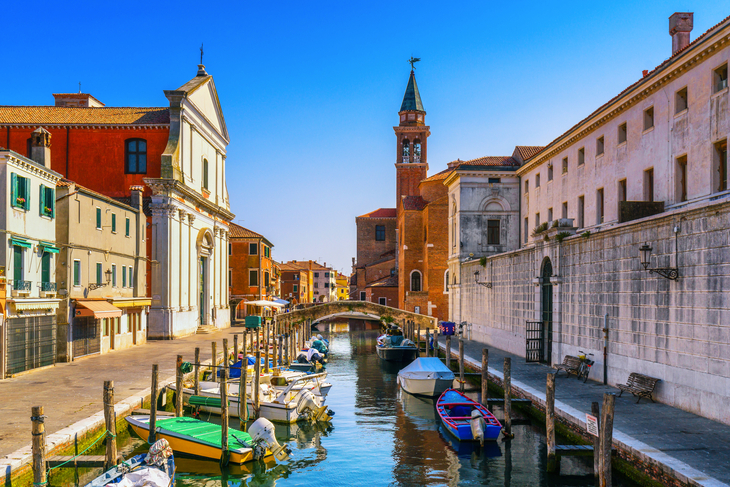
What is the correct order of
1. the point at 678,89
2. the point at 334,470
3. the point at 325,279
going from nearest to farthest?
1. the point at 334,470
2. the point at 678,89
3. the point at 325,279

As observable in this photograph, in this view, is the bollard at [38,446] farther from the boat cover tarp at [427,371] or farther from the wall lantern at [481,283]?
the wall lantern at [481,283]

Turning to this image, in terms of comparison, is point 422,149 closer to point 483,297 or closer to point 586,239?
point 483,297

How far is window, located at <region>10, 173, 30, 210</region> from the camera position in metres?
17.4

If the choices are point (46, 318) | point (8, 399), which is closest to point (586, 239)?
point (8, 399)

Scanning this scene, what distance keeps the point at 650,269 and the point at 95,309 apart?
17.5m

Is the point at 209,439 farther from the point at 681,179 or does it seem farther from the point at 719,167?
the point at 681,179

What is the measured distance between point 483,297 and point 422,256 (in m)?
18.7

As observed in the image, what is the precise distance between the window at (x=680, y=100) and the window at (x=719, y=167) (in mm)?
2177

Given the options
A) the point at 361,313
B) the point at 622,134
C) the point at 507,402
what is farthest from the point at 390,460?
the point at 361,313

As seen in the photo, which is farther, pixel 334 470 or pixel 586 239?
pixel 586 239

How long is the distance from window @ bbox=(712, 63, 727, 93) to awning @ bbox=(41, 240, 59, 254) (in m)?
20.2

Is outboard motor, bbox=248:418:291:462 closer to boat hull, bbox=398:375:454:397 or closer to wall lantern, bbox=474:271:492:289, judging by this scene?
boat hull, bbox=398:375:454:397

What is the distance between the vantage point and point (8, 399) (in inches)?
533

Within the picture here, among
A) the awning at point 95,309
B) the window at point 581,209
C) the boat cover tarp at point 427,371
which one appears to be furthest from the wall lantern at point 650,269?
the awning at point 95,309
